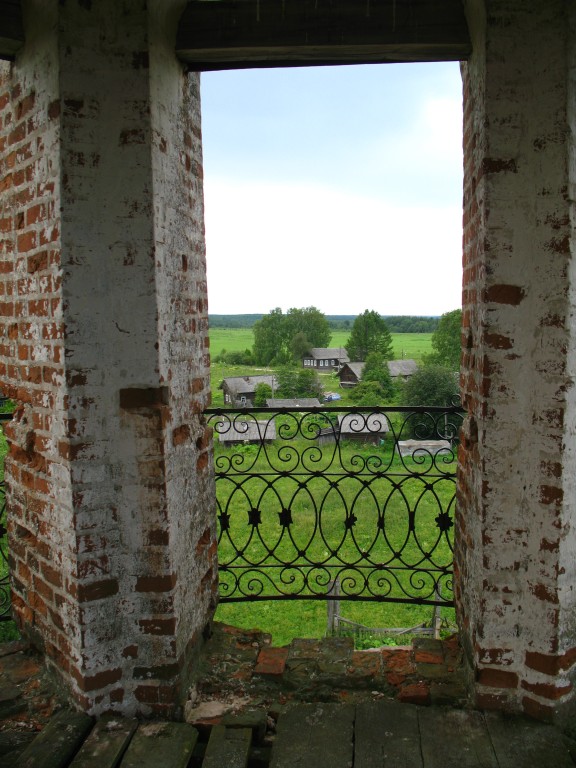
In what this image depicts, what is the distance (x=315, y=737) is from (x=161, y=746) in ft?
1.92

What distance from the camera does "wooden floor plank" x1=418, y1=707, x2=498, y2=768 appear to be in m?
2.04

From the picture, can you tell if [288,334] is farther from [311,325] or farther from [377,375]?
[377,375]

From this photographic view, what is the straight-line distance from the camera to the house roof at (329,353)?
6.21 metres

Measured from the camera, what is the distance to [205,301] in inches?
107

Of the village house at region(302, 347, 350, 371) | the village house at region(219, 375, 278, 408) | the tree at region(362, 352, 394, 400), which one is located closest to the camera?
the tree at region(362, 352, 394, 400)

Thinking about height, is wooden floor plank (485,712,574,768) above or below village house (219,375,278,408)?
below

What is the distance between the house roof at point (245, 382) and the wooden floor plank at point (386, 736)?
3.85 meters

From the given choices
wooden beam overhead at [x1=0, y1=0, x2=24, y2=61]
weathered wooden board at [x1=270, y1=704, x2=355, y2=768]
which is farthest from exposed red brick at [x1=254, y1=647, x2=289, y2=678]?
wooden beam overhead at [x1=0, y1=0, x2=24, y2=61]

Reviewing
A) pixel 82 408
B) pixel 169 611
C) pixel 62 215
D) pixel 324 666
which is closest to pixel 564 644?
pixel 324 666

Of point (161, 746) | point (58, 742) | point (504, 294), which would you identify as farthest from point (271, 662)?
point (504, 294)

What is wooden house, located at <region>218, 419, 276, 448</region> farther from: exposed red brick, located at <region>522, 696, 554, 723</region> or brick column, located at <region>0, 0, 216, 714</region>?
exposed red brick, located at <region>522, 696, 554, 723</region>

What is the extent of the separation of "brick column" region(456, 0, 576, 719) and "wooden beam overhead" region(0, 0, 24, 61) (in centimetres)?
173

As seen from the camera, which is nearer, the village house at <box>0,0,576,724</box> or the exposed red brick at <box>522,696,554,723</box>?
the village house at <box>0,0,576,724</box>

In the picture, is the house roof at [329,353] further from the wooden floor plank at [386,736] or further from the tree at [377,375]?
the wooden floor plank at [386,736]
